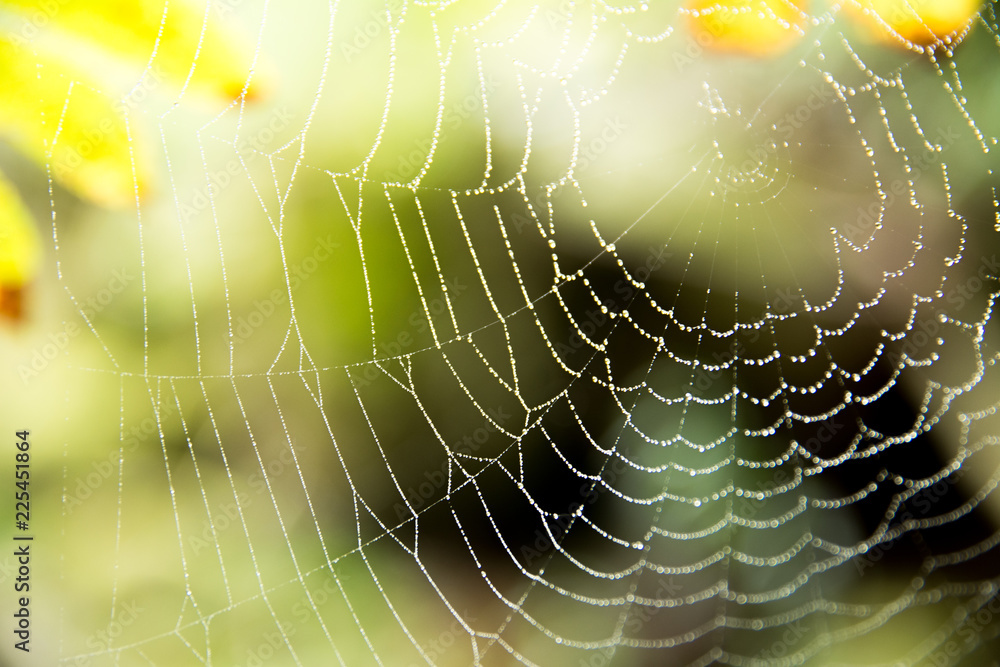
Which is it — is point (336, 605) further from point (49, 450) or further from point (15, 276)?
point (15, 276)

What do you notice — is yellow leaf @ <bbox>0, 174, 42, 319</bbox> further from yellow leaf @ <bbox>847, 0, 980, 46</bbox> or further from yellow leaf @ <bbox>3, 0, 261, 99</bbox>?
yellow leaf @ <bbox>847, 0, 980, 46</bbox>

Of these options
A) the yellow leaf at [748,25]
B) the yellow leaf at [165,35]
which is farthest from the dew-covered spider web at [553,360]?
the yellow leaf at [165,35]

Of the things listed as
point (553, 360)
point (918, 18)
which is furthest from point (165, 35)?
point (918, 18)

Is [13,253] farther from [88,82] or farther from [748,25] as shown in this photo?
[748,25]

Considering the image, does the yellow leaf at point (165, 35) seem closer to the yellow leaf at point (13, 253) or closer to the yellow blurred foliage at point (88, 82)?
the yellow blurred foliage at point (88, 82)

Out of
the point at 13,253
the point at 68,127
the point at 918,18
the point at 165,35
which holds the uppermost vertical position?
the point at 918,18

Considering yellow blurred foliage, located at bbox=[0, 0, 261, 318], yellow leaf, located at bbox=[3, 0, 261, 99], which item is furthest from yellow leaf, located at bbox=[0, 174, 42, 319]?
yellow leaf, located at bbox=[3, 0, 261, 99]
